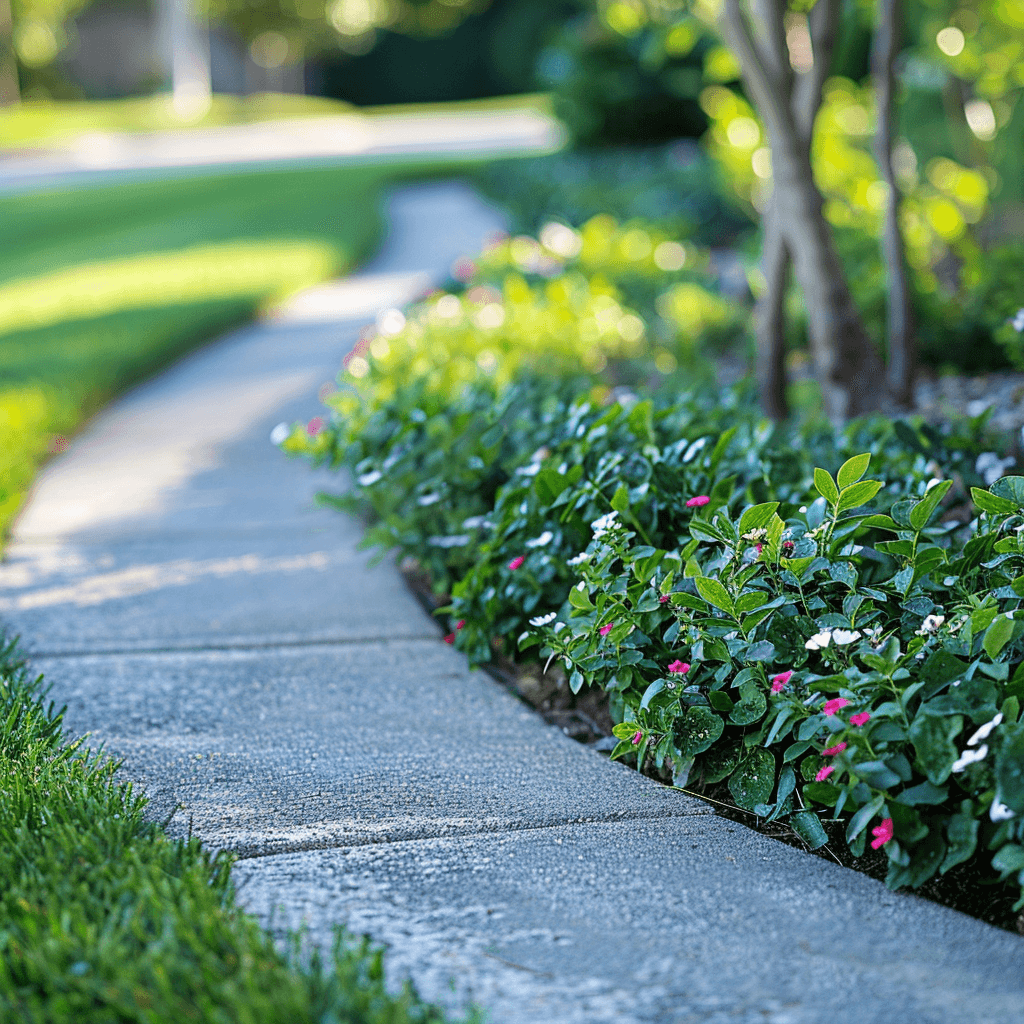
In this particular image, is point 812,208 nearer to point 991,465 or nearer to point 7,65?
point 991,465

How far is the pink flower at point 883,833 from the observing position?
198cm

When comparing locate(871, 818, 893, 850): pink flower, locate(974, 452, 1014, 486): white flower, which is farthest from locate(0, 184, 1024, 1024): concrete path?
locate(974, 452, 1014, 486): white flower

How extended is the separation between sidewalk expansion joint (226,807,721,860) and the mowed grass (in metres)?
2.43

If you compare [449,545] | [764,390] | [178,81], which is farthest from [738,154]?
[178,81]

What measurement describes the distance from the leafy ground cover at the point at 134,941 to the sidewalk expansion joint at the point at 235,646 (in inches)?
36.9

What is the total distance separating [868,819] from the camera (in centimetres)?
203

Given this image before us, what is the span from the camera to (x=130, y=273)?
34.2ft

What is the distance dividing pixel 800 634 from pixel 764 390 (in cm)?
265

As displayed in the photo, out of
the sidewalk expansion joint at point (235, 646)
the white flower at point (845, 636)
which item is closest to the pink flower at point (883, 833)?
the white flower at point (845, 636)

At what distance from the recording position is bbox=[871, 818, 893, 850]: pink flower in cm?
198

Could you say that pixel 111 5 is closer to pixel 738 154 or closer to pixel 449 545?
pixel 738 154

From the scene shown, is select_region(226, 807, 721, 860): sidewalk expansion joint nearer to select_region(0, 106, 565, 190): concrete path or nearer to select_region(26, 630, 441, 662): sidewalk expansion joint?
select_region(26, 630, 441, 662): sidewalk expansion joint

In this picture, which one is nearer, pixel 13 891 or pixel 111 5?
pixel 13 891

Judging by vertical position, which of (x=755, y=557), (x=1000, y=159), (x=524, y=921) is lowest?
(x=524, y=921)
